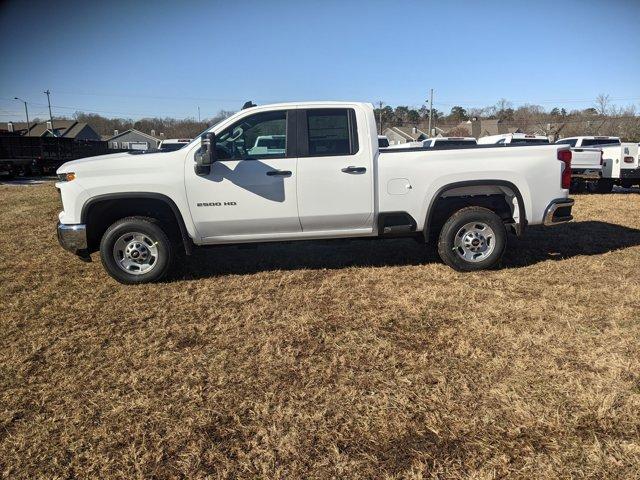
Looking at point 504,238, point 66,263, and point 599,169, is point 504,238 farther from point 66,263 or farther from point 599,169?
point 599,169

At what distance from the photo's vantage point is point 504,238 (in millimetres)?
5445

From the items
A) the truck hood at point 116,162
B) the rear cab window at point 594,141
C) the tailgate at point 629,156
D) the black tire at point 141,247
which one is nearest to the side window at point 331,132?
the truck hood at point 116,162

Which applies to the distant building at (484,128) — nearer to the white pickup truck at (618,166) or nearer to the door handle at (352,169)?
the white pickup truck at (618,166)

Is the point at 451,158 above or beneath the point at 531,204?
above

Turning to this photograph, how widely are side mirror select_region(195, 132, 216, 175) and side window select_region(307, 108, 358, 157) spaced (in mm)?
1079

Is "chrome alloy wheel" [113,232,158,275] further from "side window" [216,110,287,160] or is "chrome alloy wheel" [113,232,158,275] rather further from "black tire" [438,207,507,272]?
"black tire" [438,207,507,272]

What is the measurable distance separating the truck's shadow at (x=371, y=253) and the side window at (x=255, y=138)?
127 centimetres

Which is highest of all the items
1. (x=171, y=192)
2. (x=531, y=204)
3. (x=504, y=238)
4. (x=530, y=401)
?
(x=171, y=192)

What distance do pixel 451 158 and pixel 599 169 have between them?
401 inches

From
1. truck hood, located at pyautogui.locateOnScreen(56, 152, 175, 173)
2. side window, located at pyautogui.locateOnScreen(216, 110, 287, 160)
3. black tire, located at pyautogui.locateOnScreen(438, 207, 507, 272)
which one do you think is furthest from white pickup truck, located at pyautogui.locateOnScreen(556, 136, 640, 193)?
truck hood, located at pyautogui.locateOnScreen(56, 152, 175, 173)

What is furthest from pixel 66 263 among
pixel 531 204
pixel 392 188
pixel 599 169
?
pixel 599 169

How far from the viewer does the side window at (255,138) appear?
509 cm

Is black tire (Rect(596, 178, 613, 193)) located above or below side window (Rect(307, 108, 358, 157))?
below

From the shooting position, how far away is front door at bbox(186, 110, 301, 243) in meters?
5.04
